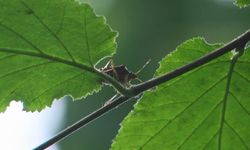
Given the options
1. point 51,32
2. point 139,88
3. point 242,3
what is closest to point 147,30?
point 242,3

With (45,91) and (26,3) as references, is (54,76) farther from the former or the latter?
(26,3)

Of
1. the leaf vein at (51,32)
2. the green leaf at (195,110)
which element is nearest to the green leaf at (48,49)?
the leaf vein at (51,32)

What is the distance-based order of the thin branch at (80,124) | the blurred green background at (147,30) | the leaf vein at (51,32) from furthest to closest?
1. the blurred green background at (147,30)
2. the leaf vein at (51,32)
3. the thin branch at (80,124)

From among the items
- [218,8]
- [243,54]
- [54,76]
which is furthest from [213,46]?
[218,8]

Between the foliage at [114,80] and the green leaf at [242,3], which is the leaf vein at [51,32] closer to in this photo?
the foliage at [114,80]

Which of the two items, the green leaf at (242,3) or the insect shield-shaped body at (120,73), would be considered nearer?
the insect shield-shaped body at (120,73)

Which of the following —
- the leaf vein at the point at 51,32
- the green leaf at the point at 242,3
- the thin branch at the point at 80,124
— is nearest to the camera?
the thin branch at the point at 80,124

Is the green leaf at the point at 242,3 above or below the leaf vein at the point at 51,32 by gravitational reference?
below

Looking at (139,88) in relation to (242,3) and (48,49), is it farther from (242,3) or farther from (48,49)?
(242,3)
